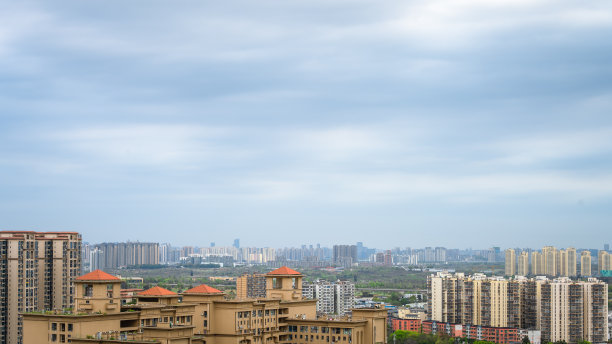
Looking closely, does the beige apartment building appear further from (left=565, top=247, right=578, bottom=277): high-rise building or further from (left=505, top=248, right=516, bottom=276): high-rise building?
(left=505, top=248, right=516, bottom=276): high-rise building

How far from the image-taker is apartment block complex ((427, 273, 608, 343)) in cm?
4412

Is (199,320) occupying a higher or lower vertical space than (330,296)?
higher

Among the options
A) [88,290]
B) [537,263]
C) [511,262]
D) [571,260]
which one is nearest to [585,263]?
[571,260]

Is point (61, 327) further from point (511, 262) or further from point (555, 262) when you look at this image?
point (511, 262)

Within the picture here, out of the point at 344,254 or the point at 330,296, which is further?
the point at 344,254

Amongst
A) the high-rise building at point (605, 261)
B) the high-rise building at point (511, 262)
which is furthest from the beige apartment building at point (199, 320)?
the high-rise building at point (605, 261)

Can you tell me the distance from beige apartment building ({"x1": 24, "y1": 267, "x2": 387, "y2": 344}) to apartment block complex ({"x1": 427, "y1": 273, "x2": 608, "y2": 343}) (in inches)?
878

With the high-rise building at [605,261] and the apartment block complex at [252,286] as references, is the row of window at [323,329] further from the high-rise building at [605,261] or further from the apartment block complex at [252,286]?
the high-rise building at [605,261]

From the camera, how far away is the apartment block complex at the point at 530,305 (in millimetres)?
44125

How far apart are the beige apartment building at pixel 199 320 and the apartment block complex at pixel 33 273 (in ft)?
36.9

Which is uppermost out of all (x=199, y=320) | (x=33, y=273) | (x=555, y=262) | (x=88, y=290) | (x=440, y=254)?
(x=88, y=290)

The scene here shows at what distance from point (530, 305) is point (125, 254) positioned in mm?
73287

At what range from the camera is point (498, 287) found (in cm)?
4622

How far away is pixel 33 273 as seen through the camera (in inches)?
1289
